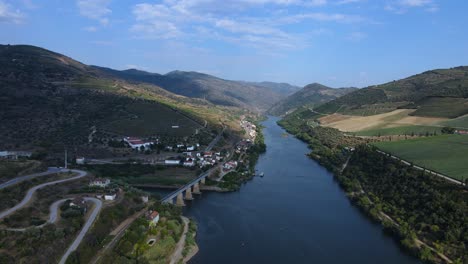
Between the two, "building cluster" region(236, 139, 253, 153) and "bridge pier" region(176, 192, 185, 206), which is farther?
"building cluster" region(236, 139, 253, 153)

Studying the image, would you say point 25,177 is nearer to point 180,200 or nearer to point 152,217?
Result: point 152,217

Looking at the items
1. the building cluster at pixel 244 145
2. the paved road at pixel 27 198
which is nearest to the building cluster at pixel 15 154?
the paved road at pixel 27 198

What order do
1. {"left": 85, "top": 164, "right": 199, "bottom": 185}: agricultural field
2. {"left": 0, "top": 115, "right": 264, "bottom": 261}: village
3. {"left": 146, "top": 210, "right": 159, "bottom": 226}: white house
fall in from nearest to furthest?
{"left": 0, "top": 115, "right": 264, "bottom": 261}: village < {"left": 146, "top": 210, "right": 159, "bottom": 226}: white house < {"left": 85, "top": 164, "right": 199, "bottom": 185}: agricultural field

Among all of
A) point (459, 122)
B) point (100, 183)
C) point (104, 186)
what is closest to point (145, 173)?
point (100, 183)

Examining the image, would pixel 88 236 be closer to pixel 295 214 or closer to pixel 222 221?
pixel 222 221

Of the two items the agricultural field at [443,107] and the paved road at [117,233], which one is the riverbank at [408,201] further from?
the agricultural field at [443,107]

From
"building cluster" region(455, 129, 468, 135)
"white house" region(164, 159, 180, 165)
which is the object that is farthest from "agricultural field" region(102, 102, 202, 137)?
"building cluster" region(455, 129, 468, 135)

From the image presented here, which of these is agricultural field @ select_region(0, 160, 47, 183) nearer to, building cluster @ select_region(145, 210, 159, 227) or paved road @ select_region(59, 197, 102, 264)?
paved road @ select_region(59, 197, 102, 264)
